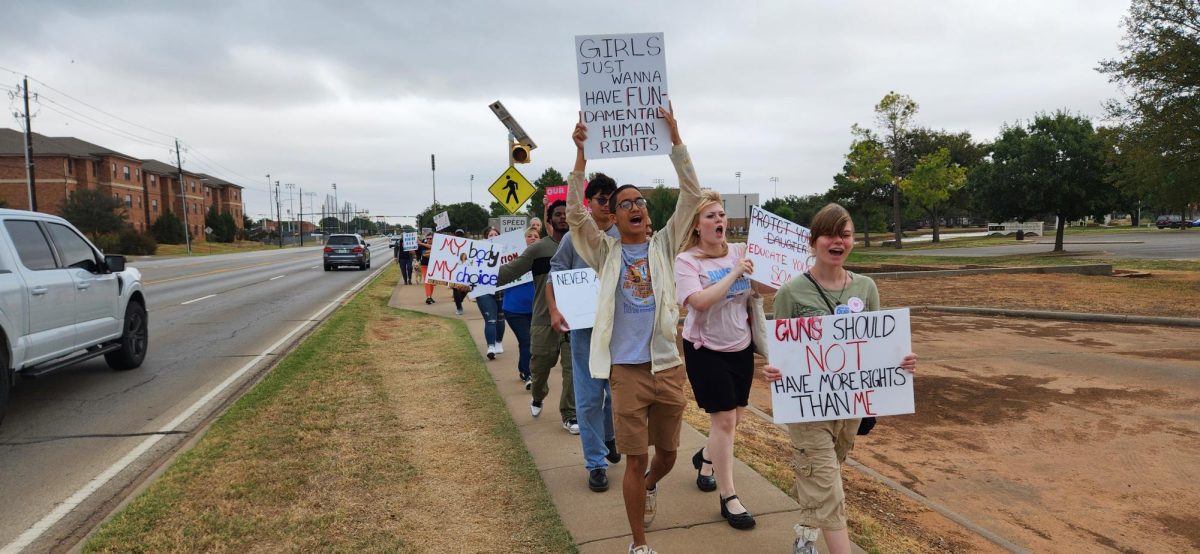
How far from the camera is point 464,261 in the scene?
895 cm

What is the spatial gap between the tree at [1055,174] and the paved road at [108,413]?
96.6 feet

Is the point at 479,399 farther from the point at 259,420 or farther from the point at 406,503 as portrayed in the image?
the point at 406,503

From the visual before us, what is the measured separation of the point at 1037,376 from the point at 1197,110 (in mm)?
12312

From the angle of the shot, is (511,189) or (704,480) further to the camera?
(511,189)

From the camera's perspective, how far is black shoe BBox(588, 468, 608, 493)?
443 centimetres

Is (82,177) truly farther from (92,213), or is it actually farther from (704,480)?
(704,480)

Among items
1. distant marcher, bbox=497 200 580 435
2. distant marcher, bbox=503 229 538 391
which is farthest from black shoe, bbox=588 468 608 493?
distant marcher, bbox=503 229 538 391

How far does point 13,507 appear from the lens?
172 inches

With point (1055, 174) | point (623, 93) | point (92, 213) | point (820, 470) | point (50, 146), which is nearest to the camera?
point (820, 470)

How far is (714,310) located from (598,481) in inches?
57.3

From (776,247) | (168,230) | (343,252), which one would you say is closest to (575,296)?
(776,247)

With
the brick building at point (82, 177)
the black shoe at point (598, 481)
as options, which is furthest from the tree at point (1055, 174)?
the brick building at point (82, 177)

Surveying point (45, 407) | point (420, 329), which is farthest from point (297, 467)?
point (420, 329)

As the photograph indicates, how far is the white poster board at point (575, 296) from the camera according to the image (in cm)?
486
